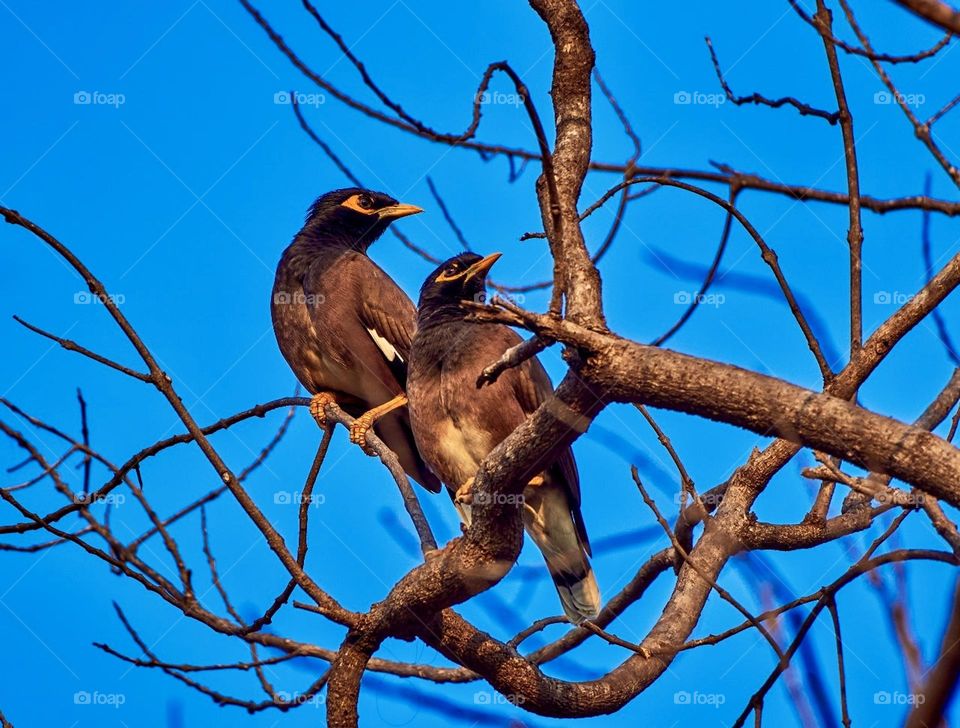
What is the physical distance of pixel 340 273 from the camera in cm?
665

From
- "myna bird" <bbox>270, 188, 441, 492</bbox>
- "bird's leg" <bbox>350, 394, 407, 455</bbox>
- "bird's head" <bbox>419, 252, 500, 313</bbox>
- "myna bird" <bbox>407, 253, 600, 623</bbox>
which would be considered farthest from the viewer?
"myna bird" <bbox>270, 188, 441, 492</bbox>

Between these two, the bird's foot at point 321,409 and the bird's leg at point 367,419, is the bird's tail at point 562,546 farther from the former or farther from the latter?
the bird's foot at point 321,409

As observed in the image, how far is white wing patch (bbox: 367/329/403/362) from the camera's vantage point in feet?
21.5

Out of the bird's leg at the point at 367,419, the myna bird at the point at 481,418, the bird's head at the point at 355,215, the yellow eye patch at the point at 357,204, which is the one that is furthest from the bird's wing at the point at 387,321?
the yellow eye patch at the point at 357,204

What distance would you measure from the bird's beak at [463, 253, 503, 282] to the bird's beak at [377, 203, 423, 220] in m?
1.21

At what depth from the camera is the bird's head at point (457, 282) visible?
6.08 m

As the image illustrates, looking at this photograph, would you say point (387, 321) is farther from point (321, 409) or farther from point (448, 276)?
point (321, 409)

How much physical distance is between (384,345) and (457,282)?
0.77m

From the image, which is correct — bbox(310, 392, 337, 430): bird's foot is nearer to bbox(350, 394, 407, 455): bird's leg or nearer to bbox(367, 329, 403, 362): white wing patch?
bbox(350, 394, 407, 455): bird's leg

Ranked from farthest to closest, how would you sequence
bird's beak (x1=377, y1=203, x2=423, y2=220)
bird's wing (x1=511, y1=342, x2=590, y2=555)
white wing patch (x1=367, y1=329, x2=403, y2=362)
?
bird's beak (x1=377, y1=203, x2=423, y2=220) → white wing patch (x1=367, y1=329, x2=403, y2=362) → bird's wing (x1=511, y1=342, x2=590, y2=555)

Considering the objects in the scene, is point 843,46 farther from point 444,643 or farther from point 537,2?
point 444,643

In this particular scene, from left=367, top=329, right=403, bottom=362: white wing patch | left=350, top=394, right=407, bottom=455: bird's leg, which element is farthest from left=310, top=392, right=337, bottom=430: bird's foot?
left=367, top=329, right=403, bottom=362: white wing patch

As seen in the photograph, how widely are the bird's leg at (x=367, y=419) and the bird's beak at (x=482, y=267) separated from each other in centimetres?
93

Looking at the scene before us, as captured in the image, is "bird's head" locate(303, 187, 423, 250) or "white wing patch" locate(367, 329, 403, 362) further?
"bird's head" locate(303, 187, 423, 250)
